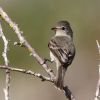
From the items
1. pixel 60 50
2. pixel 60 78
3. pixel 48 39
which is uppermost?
pixel 48 39

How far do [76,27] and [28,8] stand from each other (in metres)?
2.77

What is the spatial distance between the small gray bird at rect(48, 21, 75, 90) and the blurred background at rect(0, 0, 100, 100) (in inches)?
286

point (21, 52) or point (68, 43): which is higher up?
point (21, 52)

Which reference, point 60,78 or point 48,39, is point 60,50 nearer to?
point 60,78

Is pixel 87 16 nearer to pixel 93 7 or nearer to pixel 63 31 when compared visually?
pixel 93 7

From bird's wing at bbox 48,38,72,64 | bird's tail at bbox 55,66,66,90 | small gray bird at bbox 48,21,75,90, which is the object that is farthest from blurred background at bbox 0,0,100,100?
bird's tail at bbox 55,66,66,90

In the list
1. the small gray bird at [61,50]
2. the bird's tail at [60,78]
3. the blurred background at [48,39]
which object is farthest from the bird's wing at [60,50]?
the blurred background at [48,39]

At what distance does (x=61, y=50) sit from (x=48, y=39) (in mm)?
13513

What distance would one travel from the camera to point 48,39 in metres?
22.4

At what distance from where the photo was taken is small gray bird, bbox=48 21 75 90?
868cm

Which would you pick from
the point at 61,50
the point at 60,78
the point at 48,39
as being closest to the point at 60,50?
the point at 61,50

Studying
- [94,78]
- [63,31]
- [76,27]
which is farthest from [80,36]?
[63,31]

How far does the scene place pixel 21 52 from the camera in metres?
22.4

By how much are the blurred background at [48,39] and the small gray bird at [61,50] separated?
7.26 metres
